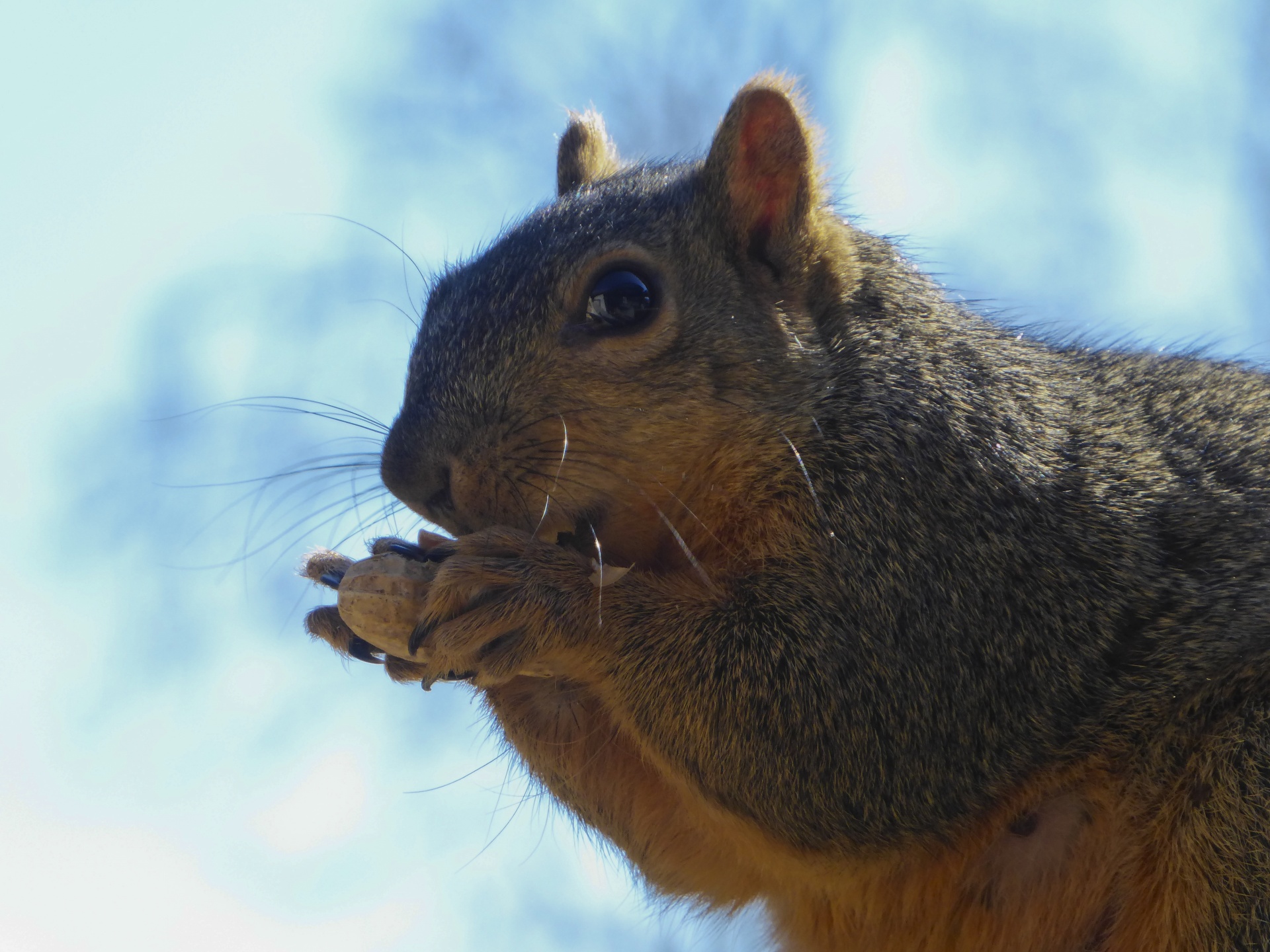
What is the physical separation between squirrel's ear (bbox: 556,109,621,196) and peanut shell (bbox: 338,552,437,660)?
1810mm

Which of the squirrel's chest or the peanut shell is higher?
the peanut shell

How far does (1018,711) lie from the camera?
280 centimetres

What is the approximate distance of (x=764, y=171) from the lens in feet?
10.8

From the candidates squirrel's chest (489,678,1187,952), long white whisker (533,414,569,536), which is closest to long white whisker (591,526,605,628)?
long white whisker (533,414,569,536)

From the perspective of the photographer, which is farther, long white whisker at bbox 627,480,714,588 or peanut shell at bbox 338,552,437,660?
long white whisker at bbox 627,480,714,588

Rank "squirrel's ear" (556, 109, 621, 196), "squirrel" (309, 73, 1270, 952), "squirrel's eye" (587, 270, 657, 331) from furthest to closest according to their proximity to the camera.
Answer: "squirrel's ear" (556, 109, 621, 196) < "squirrel's eye" (587, 270, 657, 331) < "squirrel" (309, 73, 1270, 952)

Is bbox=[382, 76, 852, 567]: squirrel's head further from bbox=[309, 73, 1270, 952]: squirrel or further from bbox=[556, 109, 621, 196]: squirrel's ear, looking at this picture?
bbox=[556, 109, 621, 196]: squirrel's ear

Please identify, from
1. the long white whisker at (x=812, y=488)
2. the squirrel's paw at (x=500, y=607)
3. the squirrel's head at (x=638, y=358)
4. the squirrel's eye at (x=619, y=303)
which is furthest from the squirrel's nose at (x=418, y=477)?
the long white whisker at (x=812, y=488)

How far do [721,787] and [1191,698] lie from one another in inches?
40.4

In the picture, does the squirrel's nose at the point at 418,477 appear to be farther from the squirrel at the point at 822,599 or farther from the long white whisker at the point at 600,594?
the long white whisker at the point at 600,594

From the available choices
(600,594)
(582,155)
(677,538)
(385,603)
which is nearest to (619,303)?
(677,538)

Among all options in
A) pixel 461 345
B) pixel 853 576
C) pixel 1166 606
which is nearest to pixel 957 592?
pixel 853 576

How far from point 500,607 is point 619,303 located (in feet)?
2.75

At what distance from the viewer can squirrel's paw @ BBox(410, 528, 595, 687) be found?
2.57 m
